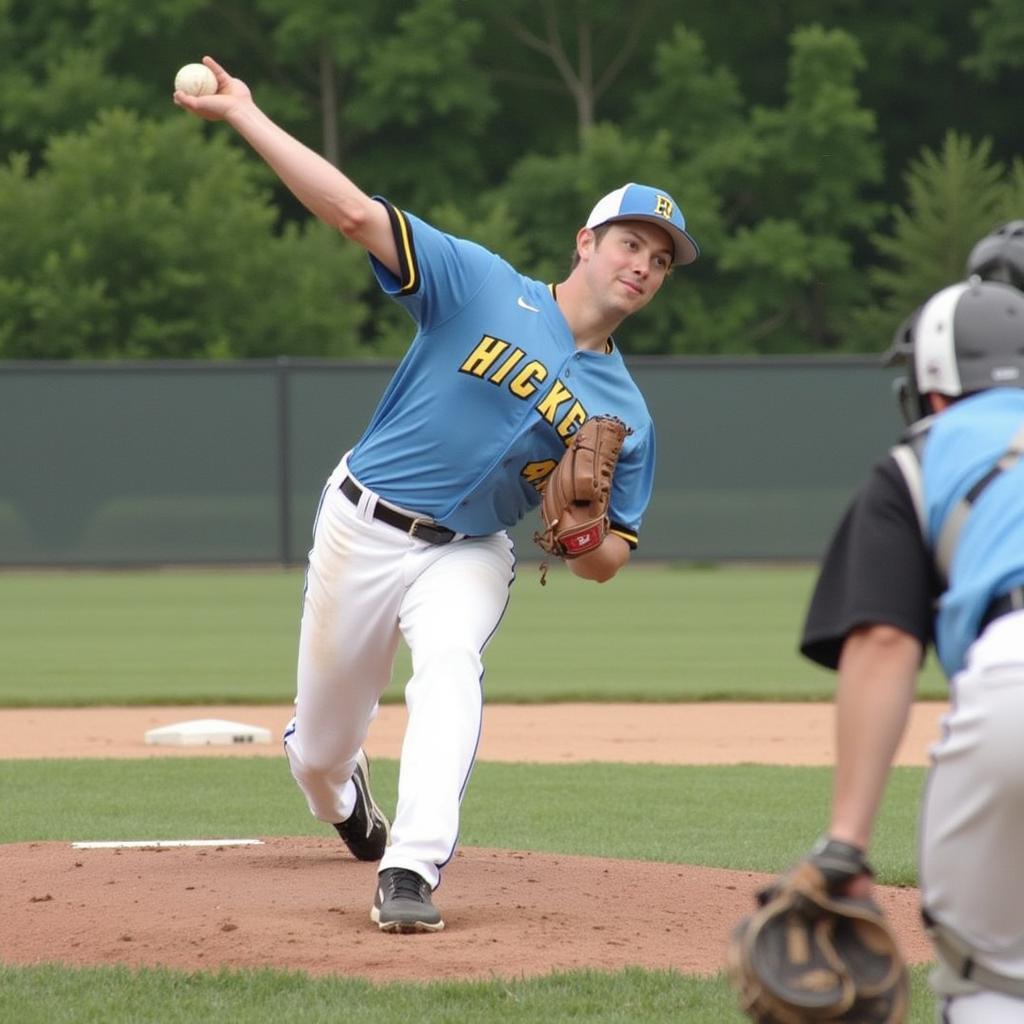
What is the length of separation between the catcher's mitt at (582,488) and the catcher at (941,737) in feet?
7.22

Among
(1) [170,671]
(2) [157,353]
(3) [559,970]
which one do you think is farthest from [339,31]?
(3) [559,970]

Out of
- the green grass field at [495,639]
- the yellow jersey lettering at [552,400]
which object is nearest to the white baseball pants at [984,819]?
the yellow jersey lettering at [552,400]

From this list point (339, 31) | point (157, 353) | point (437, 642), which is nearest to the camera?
point (437, 642)

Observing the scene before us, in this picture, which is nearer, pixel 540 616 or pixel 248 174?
pixel 540 616

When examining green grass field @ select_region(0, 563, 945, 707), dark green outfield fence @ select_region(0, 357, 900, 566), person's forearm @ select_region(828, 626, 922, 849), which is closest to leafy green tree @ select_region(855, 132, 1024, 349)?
dark green outfield fence @ select_region(0, 357, 900, 566)

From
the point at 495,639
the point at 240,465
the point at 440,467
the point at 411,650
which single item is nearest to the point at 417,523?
the point at 440,467

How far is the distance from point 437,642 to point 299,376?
1573 centimetres

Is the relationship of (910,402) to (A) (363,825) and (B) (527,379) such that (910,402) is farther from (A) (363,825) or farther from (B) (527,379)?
(A) (363,825)

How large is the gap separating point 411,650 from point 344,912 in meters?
0.66

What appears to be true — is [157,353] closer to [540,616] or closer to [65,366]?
[65,366]

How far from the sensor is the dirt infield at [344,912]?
441 centimetres

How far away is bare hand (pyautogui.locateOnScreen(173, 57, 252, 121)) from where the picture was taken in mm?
4625

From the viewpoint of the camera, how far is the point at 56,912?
4844 mm

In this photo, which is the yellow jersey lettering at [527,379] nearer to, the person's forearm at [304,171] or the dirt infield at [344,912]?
the person's forearm at [304,171]
